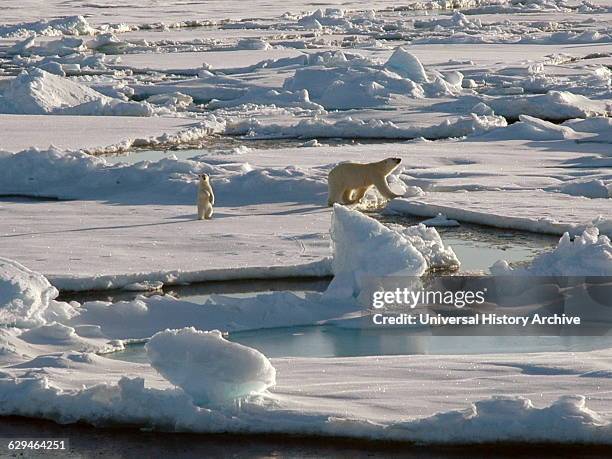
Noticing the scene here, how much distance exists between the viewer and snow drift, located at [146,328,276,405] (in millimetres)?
5094

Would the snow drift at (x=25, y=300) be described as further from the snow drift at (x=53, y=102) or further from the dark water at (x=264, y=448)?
the snow drift at (x=53, y=102)

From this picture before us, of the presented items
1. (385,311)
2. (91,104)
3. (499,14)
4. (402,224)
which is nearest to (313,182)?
(402,224)

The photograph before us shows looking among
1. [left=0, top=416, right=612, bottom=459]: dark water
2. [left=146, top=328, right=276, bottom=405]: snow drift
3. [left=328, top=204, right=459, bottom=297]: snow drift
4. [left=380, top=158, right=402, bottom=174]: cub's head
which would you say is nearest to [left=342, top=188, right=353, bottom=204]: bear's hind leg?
[left=380, top=158, right=402, bottom=174]: cub's head

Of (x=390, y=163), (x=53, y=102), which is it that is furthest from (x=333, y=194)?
(x=53, y=102)

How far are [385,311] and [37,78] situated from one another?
12.7 metres

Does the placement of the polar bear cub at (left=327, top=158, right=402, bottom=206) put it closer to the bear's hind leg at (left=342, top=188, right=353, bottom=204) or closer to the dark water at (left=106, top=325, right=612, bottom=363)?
the bear's hind leg at (left=342, top=188, right=353, bottom=204)

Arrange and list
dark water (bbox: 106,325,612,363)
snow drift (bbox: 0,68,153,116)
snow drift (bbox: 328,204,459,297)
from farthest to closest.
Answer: snow drift (bbox: 0,68,153,116) → snow drift (bbox: 328,204,459,297) → dark water (bbox: 106,325,612,363)

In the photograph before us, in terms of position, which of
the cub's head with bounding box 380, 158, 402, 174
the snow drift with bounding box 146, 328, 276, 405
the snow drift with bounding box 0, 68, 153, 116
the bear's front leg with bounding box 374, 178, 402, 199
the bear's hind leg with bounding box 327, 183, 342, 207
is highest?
the snow drift with bounding box 0, 68, 153, 116

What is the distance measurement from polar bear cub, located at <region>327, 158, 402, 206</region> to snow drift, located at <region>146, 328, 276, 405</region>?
5.37 meters

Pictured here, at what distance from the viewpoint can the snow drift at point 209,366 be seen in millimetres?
5094

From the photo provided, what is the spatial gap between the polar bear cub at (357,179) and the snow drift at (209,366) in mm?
5370

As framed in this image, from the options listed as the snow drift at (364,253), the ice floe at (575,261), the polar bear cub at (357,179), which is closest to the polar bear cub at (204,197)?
the polar bear cub at (357,179)

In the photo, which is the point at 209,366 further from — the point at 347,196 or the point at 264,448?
the point at 347,196

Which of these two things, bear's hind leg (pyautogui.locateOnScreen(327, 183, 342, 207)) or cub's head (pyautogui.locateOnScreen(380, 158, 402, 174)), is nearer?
cub's head (pyautogui.locateOnScreen(380, 158, 402, 174))
